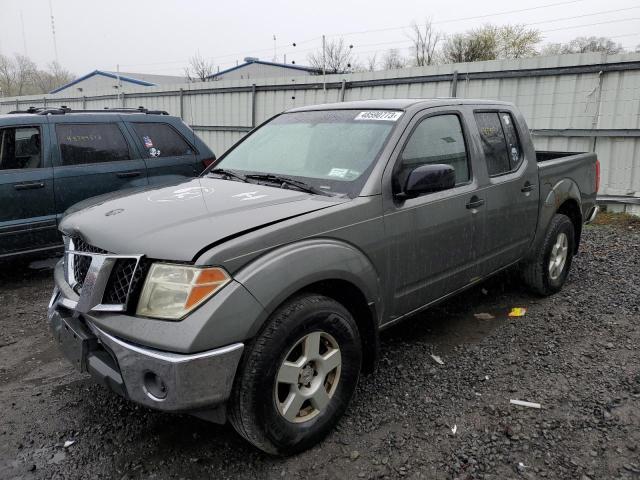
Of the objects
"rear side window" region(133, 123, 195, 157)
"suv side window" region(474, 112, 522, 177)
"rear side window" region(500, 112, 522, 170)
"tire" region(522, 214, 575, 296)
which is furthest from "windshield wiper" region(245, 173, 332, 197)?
"rear side window" region(133, 123, 195, 157)

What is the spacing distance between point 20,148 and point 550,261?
18.1ft

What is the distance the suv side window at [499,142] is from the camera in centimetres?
380

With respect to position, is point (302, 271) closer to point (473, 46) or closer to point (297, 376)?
point (297, 376)

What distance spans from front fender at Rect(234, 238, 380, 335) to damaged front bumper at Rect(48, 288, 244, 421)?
0.73 ft

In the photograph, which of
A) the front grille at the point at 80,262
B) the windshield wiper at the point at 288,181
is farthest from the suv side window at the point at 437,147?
the front grille at the point at 80,262

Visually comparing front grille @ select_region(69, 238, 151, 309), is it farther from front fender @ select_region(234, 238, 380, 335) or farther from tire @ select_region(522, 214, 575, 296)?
tire @ select_region(522, 214, 575, 296)

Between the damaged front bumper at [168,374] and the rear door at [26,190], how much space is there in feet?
11.2

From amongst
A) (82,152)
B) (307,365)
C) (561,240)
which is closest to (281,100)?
(82,152)

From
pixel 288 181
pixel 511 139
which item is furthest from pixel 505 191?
pixel 288 181

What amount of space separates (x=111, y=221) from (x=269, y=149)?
137 cm

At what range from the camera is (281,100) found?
1192 centimetres

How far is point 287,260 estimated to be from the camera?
7.62ft

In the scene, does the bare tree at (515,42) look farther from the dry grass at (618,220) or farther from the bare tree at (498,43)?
the dry grass at (618,220)

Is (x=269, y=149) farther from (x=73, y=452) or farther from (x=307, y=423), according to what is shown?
(x=73, y=452)
